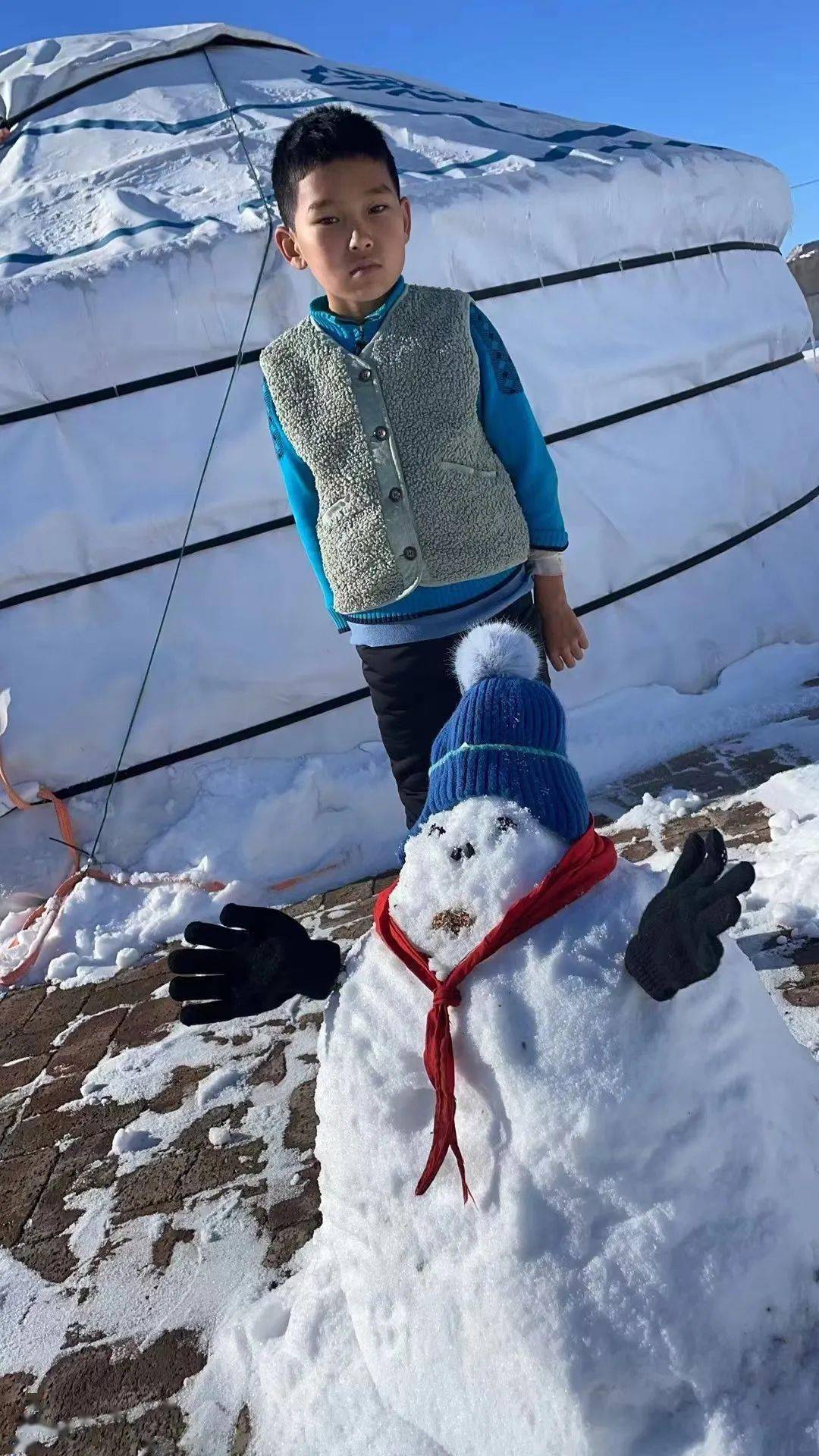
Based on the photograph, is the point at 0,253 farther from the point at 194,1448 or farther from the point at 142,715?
the point at 194,1448

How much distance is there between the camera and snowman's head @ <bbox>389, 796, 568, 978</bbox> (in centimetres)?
96

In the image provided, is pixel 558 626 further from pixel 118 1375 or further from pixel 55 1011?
pixel 55 1011

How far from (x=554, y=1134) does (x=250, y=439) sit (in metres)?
2.49

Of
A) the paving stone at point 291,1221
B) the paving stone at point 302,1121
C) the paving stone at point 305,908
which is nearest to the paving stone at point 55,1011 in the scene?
the paving stone at point 305,908

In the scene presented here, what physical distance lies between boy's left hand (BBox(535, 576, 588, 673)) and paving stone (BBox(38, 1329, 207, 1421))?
1124mm

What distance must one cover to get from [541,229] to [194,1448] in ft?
10.4

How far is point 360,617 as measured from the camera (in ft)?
5.61

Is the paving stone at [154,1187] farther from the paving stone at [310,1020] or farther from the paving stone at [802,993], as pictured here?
the paving stone at [802,993]

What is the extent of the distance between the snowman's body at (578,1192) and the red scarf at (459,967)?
14mm

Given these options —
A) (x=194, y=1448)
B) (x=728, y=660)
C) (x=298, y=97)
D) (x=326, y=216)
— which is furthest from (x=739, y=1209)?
(x=298, y=97)

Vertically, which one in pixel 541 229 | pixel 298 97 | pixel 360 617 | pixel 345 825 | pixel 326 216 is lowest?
pixel 345 825

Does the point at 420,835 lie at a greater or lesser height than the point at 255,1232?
greater

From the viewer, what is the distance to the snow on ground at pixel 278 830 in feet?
8.89

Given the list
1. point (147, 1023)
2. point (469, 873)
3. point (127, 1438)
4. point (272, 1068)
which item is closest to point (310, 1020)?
point (272, 1068)
